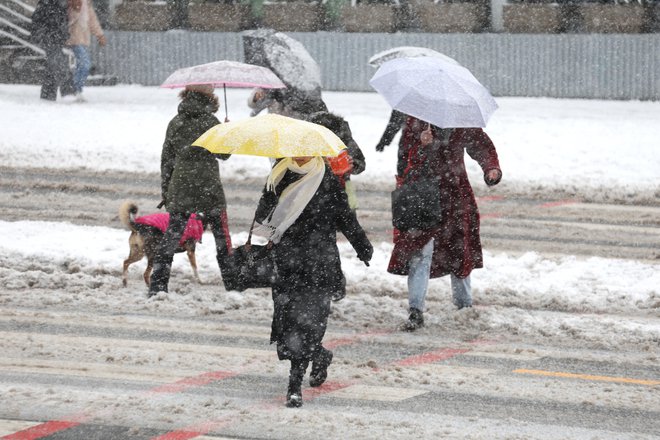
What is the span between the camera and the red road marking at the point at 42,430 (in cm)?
622

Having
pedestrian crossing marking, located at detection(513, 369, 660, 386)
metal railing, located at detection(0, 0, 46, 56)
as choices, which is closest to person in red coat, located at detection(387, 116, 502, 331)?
pedestrian crossing marking, located at detection(513, 369, 660, 386)

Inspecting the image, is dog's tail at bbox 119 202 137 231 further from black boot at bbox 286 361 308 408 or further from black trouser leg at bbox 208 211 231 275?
black boot at bbox 286 361 308 408

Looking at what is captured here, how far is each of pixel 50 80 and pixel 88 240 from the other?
10789mm

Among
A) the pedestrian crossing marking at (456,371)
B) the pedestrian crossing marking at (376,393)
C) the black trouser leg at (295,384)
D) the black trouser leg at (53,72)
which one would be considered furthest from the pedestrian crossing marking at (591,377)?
the black trouser leg at (53,72)

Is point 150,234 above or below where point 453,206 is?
below

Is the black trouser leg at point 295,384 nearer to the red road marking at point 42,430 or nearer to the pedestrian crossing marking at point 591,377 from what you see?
the red road marking at point 42,430

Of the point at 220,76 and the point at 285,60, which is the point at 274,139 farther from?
the point at 285,60

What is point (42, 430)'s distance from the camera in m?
6.33

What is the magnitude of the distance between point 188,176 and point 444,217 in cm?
195

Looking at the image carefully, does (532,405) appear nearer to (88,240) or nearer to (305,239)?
(305,239)

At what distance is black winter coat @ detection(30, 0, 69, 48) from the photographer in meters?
21.1

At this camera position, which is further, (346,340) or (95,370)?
(346,340)

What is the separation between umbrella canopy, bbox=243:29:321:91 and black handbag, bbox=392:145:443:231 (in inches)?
125

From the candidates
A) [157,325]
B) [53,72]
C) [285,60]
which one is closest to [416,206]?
[157,325]
